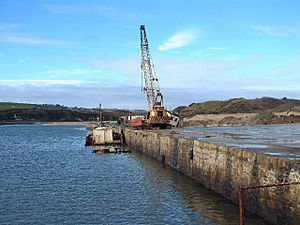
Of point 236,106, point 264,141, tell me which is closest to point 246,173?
point 264,141

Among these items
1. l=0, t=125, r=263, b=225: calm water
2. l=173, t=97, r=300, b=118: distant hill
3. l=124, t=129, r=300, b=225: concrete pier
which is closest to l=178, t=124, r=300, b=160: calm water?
l=124, t=129, r=300, b=225: concrete pier

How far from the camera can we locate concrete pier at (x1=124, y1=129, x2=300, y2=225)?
11531 millimetres

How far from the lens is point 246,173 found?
14891mm

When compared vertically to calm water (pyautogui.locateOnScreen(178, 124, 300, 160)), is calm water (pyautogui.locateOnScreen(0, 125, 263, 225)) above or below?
below

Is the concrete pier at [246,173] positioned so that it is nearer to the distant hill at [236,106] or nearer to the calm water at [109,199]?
the calm water at [109,199]

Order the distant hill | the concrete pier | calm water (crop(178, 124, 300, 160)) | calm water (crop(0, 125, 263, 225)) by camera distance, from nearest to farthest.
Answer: the concrete pier
calm water (crop(0, 125, 263, 225))
calm water (crop(178, 124, 300, 160))
the distant hill

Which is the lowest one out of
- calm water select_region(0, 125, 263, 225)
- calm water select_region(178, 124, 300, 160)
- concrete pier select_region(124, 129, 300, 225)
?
calm water select_region(0, 125, 263, 225)

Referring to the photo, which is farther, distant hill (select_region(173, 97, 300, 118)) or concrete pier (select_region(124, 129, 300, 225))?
distant hill (select_region(173, 97, 300, 118))

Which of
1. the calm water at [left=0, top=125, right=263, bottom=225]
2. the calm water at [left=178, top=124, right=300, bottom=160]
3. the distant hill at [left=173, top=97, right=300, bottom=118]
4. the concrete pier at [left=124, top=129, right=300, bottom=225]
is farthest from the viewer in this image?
the distant hill at [left=173, top=97, right=300, bottom=118]

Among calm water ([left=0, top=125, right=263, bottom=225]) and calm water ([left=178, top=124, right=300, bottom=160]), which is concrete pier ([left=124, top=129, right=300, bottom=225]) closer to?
calm water ([left=0, top=125, right=263, bottom=225])

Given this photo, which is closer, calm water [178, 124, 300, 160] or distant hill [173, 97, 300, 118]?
calm water [178, 124, 300, 160]

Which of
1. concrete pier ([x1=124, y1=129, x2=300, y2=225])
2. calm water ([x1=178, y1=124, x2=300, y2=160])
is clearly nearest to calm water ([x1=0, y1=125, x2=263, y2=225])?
concrete pier ([x1=124, y1=129, x2=300, y2=225])

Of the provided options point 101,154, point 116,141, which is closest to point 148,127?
point 116,141

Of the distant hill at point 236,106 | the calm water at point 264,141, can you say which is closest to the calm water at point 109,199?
the calm water at point 264,141
